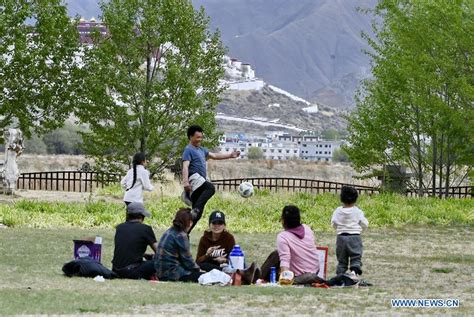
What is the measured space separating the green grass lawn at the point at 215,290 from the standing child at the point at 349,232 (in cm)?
43

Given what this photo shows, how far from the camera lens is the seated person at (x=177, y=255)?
1305 cm

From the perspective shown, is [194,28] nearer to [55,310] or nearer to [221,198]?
[221,198]

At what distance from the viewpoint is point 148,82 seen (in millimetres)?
36812

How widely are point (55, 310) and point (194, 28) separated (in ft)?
88.4

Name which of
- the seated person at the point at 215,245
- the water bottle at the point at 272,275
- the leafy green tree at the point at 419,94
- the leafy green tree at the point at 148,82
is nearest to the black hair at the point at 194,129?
the seated person at the point at 215,245

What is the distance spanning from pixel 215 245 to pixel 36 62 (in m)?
21.0

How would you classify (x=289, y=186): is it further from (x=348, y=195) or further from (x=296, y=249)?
(x=296, y=249)

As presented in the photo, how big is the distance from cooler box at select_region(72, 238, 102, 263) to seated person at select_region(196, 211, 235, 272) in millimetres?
1284

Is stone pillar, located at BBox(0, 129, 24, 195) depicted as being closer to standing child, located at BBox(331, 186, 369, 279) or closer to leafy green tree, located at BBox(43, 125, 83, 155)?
standing child, located at BBox(331, 186, 369, 279)

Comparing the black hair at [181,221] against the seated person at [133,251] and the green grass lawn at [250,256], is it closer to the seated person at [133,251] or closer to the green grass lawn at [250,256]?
the seated person at [133,251]

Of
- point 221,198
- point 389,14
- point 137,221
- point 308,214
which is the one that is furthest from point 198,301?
point 389,14

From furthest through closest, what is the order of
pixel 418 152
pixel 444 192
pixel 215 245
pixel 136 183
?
pixel 418 152 → pixel 444 192 → pixel 136 183 → pixel 215 245

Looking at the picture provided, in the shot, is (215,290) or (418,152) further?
(418,152)

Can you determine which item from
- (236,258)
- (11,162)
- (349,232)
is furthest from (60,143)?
(236,258)
